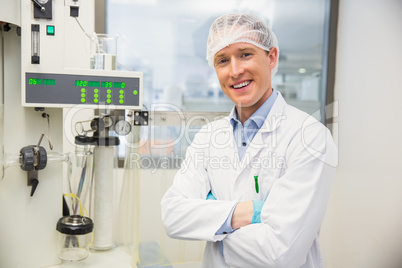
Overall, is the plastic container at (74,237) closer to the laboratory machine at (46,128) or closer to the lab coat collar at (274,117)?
the laboratory machine at (46,128)

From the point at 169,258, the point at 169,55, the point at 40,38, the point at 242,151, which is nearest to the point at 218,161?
the point at 242,151

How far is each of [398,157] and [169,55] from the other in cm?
154

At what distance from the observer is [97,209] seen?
1.36 meters

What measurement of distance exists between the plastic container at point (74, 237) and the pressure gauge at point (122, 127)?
0.36 metres

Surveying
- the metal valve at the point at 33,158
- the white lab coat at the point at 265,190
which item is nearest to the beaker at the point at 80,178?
the metal valve at the point at 33,158

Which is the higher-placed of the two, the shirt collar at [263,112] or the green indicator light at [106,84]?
the green indicator light at [106,84]

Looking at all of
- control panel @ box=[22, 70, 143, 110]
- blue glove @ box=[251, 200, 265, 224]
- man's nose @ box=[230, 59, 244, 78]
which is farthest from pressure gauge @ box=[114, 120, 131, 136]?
blue glove @ box=[251, 200, 265, 224]

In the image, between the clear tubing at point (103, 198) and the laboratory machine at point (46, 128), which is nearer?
the laboratory machine at point (46, 128)

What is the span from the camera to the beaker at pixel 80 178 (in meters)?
1.44

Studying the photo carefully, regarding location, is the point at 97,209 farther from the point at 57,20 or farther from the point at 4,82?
the point at 57,20

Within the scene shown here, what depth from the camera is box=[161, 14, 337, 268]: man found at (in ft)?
3.08

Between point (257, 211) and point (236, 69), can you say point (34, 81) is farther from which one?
point (257, 211)

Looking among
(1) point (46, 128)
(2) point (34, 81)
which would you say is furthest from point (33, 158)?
(2) point (34, 81)

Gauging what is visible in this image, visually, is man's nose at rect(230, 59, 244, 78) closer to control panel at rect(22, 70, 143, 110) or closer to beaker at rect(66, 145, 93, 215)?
control panel at rect(22, 70, 143, 110)
